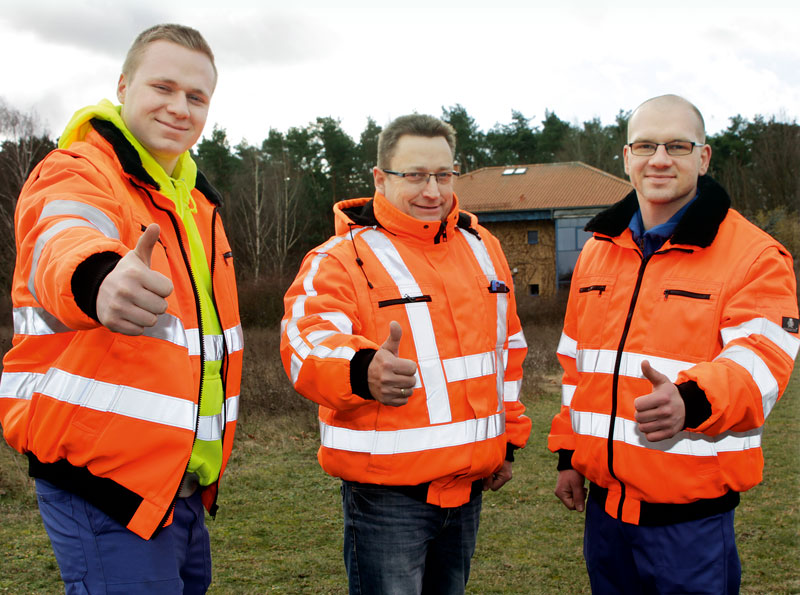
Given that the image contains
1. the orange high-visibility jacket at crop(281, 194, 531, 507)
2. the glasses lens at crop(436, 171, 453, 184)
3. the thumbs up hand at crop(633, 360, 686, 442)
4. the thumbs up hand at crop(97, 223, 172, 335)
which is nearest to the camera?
the thumbs up hand at crop(97, 223, 172, 335)

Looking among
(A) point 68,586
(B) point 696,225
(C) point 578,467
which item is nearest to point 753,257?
(B) point 696,225

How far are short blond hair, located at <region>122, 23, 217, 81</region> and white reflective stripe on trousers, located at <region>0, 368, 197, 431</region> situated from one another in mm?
1056

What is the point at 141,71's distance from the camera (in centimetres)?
237

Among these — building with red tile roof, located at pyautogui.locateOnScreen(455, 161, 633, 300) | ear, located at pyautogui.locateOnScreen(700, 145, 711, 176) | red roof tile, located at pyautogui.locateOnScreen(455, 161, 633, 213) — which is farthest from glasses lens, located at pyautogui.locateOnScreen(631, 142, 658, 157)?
red roof tile, located at pyautogui.locateOnScreen(455, 161, 633, 213)

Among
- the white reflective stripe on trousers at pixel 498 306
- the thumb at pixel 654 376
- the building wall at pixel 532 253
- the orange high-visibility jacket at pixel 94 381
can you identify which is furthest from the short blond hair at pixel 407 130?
the building wall at pixel 532 253

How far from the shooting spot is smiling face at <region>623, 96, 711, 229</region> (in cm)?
284

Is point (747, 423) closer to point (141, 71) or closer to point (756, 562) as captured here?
point (141, 71)

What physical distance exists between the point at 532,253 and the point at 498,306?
99.2 feet

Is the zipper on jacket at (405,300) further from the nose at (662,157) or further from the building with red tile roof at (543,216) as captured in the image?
the building with red tile roof at (543,216)

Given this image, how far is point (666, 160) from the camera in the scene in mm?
2832

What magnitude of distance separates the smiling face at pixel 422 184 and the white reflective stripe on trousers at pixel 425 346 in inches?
10.8

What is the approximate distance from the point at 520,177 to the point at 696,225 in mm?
33740

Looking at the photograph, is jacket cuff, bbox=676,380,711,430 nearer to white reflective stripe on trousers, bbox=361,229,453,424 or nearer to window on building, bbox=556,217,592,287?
white reflective stripe on trousers, bbox=361,229,453,424

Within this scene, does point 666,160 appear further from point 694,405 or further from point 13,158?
point 13,158
